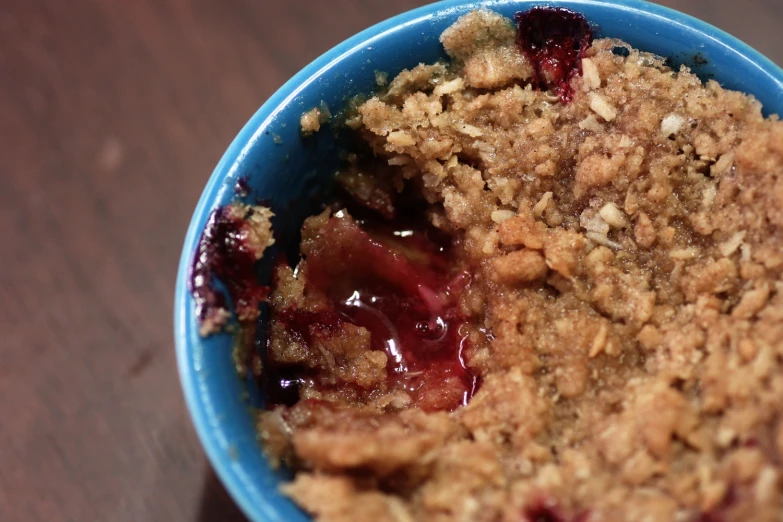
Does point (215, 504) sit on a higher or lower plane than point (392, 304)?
lower

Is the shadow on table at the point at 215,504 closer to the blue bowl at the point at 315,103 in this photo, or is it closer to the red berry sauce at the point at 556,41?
the blue bowl at the point at 315,103

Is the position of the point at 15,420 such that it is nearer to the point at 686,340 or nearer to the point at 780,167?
the point at 686,340

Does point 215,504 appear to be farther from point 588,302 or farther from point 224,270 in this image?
point 588,302

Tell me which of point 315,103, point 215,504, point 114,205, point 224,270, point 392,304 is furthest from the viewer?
point 114,205

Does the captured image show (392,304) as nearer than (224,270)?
No

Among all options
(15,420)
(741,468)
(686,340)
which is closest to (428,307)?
(686,340)

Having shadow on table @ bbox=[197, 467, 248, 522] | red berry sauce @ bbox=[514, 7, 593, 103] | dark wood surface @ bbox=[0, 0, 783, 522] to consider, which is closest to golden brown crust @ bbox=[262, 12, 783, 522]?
red berry sauce @ bbox=[514, 7, 593, 103]

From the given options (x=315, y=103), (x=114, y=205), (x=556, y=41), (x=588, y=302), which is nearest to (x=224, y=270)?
(x=315, y=103)

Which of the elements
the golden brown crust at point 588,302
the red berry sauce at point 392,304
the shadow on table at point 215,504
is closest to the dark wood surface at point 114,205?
the shadow on table at point 215,504
